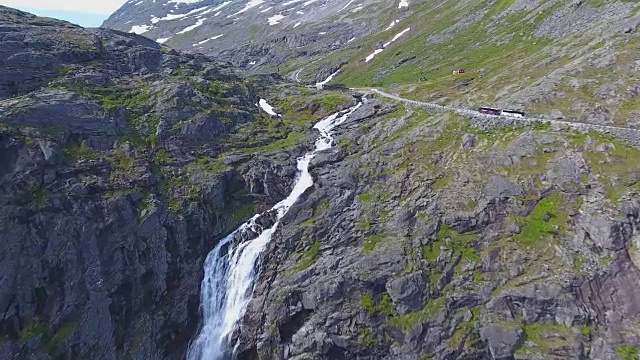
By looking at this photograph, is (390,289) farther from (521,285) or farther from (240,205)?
(240,205)

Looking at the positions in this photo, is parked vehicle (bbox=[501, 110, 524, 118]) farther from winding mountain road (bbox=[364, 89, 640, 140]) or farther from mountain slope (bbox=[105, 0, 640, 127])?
winding mountain road (bbox=[364, 89, 640, 140])

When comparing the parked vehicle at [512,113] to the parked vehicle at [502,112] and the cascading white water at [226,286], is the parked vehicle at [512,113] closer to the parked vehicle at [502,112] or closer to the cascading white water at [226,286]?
the parked vehicle at [502,112]

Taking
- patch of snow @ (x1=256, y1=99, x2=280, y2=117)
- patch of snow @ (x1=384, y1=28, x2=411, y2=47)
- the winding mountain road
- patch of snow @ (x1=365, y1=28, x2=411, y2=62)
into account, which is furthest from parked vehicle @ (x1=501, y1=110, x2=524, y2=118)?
patch of snow @ (x1=384, y1=28, x2=411, y2=47)

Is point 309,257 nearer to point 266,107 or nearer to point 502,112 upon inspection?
point 502,112

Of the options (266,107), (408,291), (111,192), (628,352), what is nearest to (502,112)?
(408,291)

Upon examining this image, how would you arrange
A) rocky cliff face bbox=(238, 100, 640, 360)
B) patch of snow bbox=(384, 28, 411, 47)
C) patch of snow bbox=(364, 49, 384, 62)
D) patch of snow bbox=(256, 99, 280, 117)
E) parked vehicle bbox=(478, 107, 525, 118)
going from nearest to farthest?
rocky cliff face bbox=(238, 100, 640, 360) → parked vehicle bbox=(478, 107, 525, 118) → patch of snow bbox=(256, 99, 280, 117) → patch of snow bbox=(364, 49, 384, 62) → patch of snow bbox=(384, 28, 411, 47)

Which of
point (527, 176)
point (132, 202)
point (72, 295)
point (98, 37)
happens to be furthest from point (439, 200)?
point (98, 37)

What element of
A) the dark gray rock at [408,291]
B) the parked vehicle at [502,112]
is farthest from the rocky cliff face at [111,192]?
the parked vehicle at [502,112]
